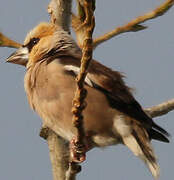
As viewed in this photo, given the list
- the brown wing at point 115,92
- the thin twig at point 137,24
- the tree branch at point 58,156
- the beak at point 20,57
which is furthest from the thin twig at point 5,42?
the tree branch at point 58,156

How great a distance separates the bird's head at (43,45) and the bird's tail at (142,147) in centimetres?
99

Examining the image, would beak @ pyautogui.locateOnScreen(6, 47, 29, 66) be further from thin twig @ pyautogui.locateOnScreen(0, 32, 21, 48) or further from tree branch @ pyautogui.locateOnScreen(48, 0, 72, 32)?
tree branch @ pyautogui.locateOnScreen(48, 0, 72, 32)

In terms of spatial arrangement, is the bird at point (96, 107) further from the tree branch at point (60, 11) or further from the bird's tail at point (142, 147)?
the tree branch at point (60, 11)

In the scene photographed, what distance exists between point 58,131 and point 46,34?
124cm

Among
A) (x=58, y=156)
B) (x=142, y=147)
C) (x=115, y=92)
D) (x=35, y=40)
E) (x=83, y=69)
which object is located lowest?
(x=58, y=156)

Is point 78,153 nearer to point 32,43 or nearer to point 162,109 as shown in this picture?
point 162,109

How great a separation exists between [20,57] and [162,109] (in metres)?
1.67

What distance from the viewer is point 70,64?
4.34m

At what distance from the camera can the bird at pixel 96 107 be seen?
169 inches

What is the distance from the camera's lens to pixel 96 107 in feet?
14.0

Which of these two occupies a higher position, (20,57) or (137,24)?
(137,24)

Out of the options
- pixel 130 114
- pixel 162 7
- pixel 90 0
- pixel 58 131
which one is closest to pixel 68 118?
pixel 58 131

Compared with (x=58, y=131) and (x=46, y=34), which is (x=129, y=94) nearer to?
(x=58, y=131)

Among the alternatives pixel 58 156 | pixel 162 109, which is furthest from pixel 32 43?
pixel 162 109
